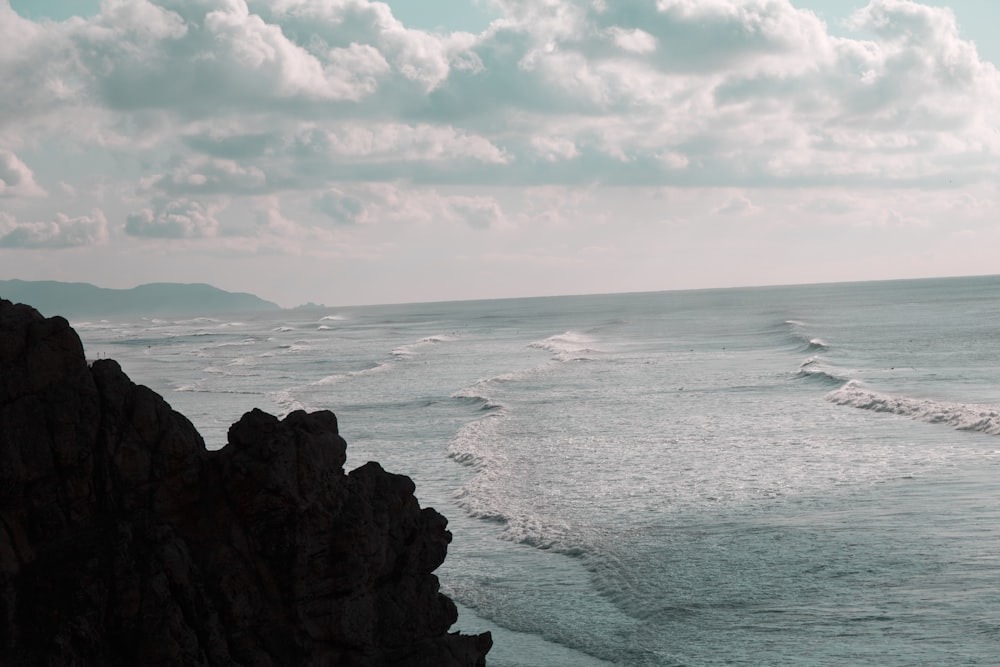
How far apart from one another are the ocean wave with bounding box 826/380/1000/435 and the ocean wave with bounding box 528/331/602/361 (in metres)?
28.0

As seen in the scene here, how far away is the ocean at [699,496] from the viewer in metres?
15.2

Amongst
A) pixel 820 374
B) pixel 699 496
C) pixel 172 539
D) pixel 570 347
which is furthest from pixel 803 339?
pixel 172 539

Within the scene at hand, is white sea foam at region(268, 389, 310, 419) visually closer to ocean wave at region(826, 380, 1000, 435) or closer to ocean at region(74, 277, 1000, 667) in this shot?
ocean at region(74, 277, 1000, 667)

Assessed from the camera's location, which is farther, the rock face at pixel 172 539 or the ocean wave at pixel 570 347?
the ocean wave at pixel 570 347

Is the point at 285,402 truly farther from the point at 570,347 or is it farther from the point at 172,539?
the point at 570,347

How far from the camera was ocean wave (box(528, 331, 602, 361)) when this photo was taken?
238 feet

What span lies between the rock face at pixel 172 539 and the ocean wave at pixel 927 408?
2644cm

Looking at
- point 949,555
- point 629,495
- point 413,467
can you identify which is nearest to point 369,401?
point 413,467

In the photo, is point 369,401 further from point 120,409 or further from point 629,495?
A: point 120,409

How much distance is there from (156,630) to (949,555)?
13832 millimetres

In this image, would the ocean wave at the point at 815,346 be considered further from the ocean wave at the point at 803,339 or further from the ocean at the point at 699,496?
the ocean at the point at 699,496

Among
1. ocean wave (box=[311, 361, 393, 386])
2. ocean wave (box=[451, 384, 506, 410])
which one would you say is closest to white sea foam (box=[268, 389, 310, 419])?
ocean wave (box=[311, 361, 393, 386])

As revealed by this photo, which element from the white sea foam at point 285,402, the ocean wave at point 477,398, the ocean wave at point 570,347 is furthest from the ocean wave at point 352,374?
the ocean wave at point 570,347

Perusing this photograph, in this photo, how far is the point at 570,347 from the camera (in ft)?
278
